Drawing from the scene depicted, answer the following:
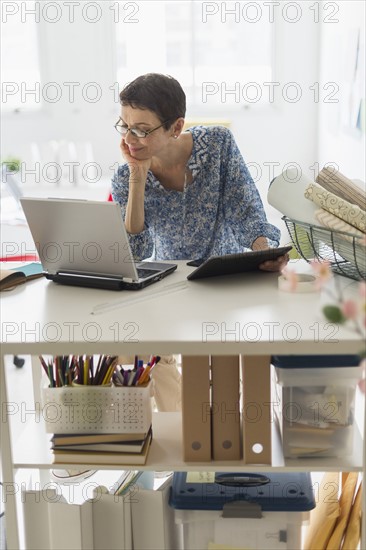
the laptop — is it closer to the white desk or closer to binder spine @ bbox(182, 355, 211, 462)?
the white desk

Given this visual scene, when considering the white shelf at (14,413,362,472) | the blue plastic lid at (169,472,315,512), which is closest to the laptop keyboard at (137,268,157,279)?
the white shelf at (14,413,362,472)

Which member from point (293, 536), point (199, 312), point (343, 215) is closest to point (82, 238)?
point (199, 312)

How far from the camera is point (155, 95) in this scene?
2.06 meters

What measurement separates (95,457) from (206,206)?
942 mm

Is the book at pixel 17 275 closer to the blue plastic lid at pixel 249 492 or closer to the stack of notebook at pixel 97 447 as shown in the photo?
the stack of notebook at pixel 97 447

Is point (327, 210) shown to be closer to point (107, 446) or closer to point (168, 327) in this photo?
point (168, 327)

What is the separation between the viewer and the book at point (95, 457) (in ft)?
5.15

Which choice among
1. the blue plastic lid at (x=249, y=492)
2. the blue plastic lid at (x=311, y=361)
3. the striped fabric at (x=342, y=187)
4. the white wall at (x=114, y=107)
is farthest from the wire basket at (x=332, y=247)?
the white wall at (x=114, y=107)

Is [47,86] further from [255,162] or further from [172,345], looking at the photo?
[172,345]

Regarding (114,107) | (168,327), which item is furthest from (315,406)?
(114,107)

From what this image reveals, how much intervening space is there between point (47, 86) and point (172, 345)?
5.03m

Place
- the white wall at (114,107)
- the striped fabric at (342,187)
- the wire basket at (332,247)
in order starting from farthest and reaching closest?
the white wall at (114,107), the striped fabric at (342,187), the wire basket at (332,247)

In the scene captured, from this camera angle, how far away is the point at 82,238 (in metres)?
1.70

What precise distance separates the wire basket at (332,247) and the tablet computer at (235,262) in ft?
0.19
